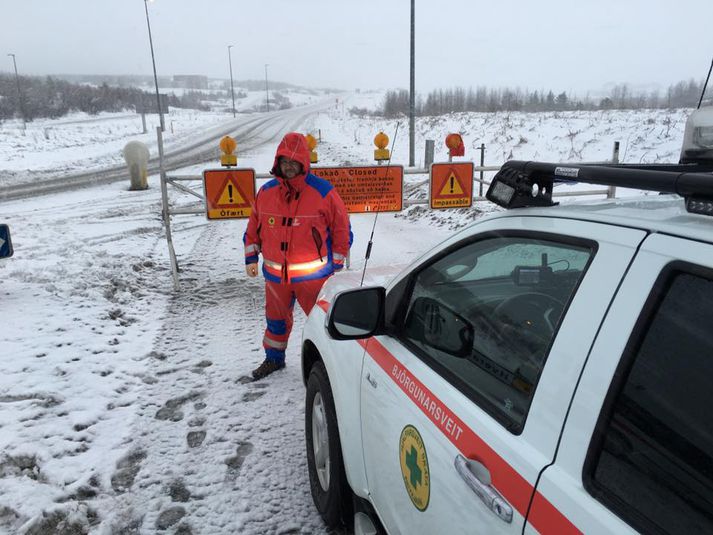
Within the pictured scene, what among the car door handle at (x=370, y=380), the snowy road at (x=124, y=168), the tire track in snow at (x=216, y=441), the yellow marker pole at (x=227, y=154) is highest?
the yellow marker pole at (x=227, y=154)

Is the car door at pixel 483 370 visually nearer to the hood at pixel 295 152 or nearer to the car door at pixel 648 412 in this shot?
the car door at pixel 648 412

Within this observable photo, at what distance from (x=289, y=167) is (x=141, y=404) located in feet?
6.97

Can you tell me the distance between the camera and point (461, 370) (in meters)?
1.69

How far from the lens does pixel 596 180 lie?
1.45 m

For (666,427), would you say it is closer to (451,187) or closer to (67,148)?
(451,187)

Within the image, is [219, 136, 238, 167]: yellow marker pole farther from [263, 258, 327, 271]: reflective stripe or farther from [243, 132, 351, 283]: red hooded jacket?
[263, 258, 327, 271]: reflective stripe

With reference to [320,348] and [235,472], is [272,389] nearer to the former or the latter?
[235,472]

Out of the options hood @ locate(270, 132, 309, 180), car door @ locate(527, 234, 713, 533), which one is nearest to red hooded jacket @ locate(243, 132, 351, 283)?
hood @ locate(270, 132, 309, 180)

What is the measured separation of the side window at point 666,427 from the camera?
3.24 ft

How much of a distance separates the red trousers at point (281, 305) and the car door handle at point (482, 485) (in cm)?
291

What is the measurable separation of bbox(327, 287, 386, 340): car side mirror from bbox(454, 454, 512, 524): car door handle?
717mm

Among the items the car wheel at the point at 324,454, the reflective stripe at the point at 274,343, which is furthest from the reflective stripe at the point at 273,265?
the car wheel at the point at 324,454

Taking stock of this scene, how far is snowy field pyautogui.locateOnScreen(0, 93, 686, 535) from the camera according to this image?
9.48 feet

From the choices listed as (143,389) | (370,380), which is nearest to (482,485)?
(370,380)
